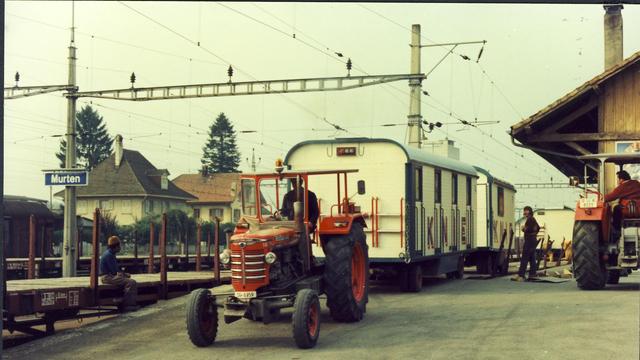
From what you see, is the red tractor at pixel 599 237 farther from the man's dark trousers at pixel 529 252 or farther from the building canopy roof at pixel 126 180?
the building canopy roof at pixel 126 180

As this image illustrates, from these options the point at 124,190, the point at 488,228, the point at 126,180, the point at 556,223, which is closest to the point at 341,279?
the point at 488,228

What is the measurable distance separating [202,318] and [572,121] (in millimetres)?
13948

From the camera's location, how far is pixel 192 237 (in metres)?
76.9

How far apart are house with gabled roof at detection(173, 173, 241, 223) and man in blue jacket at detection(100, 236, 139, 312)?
75.8 meters

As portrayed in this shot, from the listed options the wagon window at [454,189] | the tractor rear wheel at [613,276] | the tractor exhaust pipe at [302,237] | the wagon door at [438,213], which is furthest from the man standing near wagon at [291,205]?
the wagon window at [454,189]

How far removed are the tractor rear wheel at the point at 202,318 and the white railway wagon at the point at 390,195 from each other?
5.36 metres

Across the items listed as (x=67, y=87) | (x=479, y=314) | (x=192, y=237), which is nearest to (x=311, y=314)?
(x=479, y=314)

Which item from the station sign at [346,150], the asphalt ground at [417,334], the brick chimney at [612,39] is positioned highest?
the brick chimney at [612,39]

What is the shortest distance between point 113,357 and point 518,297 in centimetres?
830

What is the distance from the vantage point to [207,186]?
9662cm

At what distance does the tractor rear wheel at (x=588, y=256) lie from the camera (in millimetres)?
15859

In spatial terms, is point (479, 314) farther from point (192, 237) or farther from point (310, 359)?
point (192, 237)

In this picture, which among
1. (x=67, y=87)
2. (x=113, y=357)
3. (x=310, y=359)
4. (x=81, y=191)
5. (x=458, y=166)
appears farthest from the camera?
(x=81, y=191)

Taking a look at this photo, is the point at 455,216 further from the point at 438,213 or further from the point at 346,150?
the point at 346,150
